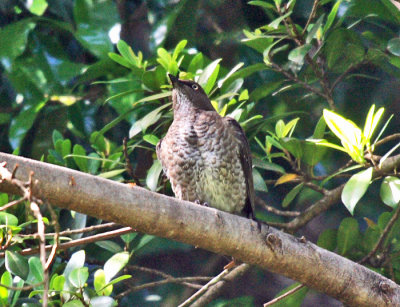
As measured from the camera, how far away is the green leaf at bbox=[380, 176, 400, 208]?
275 cm

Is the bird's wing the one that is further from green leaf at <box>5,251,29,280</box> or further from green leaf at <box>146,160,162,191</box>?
green leaf at <box>5,251,29,280</box>

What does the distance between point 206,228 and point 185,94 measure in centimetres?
109

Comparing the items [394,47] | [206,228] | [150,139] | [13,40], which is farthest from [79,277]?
[13,40]

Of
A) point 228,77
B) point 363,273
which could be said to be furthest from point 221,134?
point 363,273

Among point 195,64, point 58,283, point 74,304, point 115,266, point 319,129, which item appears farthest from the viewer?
point 195,64

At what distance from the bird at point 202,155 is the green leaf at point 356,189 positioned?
0.71 m

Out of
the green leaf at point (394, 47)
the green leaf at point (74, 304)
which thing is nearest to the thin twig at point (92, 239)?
the green leaf at point (74, 304)

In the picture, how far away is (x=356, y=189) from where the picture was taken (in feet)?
8.55

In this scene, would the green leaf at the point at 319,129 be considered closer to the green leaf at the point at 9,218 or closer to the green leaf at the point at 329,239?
the green leaf at the point at 329,239

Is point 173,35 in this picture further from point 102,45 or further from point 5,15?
point 5,15

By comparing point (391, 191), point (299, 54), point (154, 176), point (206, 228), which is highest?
point (299, 54)

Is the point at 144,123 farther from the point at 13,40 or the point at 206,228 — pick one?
the point at 13,40

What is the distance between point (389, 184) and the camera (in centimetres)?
280

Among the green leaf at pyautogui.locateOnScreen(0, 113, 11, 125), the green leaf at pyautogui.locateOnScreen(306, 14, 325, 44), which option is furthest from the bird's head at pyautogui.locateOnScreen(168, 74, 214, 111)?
the green leaf at pyautogui.locateOnScreen(0, 113, 11, 125)
